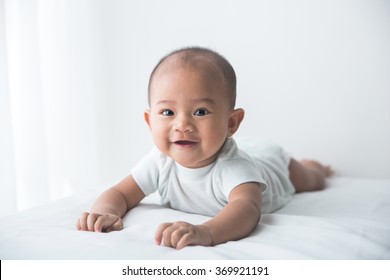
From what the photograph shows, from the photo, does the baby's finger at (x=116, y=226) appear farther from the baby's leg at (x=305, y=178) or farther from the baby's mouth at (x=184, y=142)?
the baby's leg at (x=305, y=178)

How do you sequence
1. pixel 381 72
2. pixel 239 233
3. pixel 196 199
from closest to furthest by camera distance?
1. pixel 239 233
2. pixel 196 199
3. pixel 381 72

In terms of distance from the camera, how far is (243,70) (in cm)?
156

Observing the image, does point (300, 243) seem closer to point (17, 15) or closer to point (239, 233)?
point (239, 233)

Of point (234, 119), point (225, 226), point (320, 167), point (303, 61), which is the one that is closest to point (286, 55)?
point (303, 61)

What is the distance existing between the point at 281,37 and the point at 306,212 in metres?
0.74

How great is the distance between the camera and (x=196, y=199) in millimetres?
939

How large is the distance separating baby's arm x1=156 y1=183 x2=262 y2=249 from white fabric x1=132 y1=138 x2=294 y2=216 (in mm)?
36

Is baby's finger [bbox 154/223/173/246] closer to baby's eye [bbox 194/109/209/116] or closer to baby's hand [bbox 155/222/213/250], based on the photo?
baby's hand [bbox 155/222/213/250]

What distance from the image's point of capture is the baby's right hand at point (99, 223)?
31.0 inches

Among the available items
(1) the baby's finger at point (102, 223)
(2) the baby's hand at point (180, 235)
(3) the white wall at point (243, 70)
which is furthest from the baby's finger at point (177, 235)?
(3) the white wall at point (243, 70)

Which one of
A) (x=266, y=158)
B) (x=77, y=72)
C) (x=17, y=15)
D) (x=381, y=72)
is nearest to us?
(x=266, y=158)

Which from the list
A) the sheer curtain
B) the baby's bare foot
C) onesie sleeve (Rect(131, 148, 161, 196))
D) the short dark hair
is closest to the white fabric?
onesie sleeve (Rect(131, 148, 161, 196))

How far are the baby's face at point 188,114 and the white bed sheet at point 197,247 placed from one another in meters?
0.14
